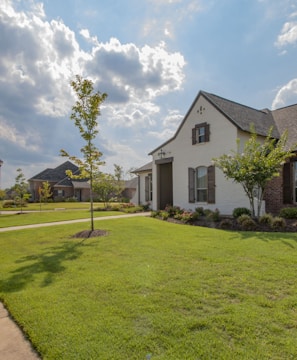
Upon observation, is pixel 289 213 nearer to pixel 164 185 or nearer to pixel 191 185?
pixel 191 185

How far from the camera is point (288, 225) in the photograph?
916cm

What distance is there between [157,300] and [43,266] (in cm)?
304

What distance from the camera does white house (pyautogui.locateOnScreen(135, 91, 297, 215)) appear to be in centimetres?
1220

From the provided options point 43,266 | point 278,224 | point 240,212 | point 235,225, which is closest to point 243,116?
point 240,212

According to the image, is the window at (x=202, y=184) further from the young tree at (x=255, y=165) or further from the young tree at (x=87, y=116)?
the young tree at (x=87, y=116)

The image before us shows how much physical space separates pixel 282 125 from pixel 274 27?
5.58 metres

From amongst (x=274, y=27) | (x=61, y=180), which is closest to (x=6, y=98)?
(x=274, y=27)

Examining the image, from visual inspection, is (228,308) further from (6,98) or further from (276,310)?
(6,98)

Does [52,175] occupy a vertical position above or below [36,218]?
above

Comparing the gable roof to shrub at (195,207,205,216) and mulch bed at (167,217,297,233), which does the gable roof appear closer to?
shrub at (195,207,205,216)

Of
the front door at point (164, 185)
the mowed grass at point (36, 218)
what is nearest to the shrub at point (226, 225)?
the front door at point (164, 185)

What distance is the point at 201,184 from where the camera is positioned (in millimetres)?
14180

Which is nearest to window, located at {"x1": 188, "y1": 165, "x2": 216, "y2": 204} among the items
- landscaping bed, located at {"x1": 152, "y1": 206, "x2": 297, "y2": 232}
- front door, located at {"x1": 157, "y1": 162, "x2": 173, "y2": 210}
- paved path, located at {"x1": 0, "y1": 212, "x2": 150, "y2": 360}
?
landscaping bed, located at {"x1": 152, "y1": 206, "x2": 297, "y2": 232}

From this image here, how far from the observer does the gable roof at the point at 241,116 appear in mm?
12738
